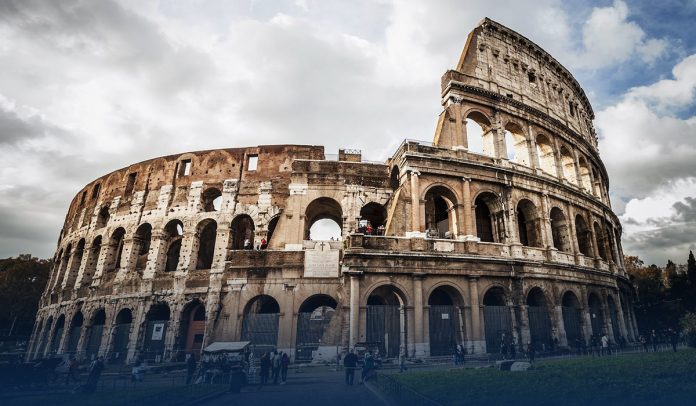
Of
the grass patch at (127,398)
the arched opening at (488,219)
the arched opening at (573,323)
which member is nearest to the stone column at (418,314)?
the arched opening at (488,219)

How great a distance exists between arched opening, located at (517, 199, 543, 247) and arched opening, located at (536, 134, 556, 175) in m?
2.94

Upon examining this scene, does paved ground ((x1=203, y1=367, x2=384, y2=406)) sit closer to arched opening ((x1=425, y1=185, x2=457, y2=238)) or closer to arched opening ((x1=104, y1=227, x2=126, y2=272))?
arched opening ((x1=425, y1=185, x2=457, y2=238))

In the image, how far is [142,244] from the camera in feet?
74.7

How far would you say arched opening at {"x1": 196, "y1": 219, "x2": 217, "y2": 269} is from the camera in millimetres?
21356

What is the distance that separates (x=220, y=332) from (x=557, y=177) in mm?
18883

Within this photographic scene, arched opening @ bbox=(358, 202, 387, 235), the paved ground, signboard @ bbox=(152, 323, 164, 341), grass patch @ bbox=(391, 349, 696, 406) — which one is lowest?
the paved ground

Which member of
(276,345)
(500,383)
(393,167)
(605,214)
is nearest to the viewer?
(500,383)

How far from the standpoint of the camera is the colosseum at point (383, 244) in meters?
15.5

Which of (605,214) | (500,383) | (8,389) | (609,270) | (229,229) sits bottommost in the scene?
(8,389)

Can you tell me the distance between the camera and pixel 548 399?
6.52 m

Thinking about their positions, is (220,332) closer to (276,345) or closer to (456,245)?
(276,345)

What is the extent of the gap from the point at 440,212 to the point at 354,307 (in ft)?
26.1

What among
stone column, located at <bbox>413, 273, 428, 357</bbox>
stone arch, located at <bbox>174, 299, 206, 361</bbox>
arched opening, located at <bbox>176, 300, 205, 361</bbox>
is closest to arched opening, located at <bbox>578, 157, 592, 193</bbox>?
stone column, located at <bbox>413, 273, 428, 357</bbox>

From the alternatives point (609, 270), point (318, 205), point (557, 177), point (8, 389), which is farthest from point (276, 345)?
point (609, 270)
